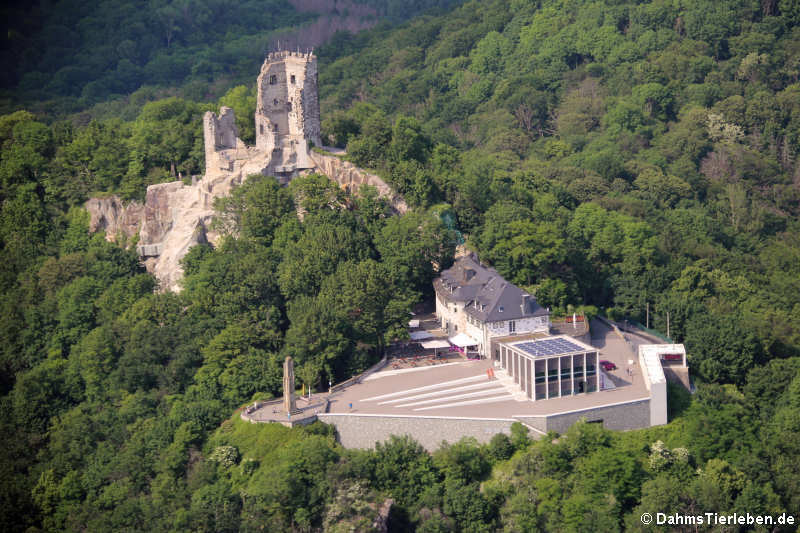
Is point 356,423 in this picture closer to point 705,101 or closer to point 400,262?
point 400,262

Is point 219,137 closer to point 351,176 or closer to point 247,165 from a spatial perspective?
point 247,165

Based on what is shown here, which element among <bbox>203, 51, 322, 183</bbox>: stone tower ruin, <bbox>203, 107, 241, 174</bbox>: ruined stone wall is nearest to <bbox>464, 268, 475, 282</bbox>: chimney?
<bbox>203, 51, 322, 183</bbox>: stone tower ruin

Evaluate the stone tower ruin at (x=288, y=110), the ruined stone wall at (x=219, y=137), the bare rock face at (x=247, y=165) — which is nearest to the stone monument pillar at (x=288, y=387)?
the bare rock face at (x=247, y=165)

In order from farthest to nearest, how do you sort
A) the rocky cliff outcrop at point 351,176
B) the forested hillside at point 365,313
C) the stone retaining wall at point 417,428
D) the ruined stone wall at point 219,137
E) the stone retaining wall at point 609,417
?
the ruined stone wall at point 219,137
the rocky cliff outcrop at point 351,176
the stone retaining wall at point 417,428
the stone retaining wall at point 609,417
the forested hillside at point 365,313

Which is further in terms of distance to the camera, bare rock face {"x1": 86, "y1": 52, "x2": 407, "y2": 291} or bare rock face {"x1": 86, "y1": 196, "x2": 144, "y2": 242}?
bare rock face {"x1": 86, "y1": 196, "x2": 144, "y2": 242}

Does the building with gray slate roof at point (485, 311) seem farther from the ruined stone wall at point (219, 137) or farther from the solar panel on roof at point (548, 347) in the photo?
the ruined stone wall at point (219, 137)

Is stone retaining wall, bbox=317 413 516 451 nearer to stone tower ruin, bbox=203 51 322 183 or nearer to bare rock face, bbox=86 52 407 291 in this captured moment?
bare rock face, bbox=86 52 407 291
